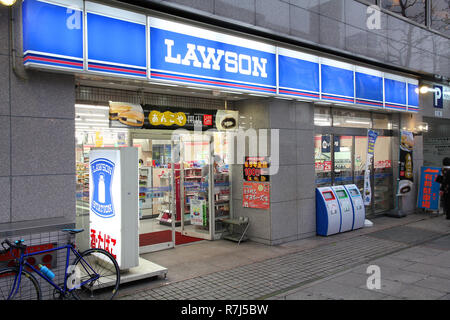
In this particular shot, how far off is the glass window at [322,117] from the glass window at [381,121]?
2.45m

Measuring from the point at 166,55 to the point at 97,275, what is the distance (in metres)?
3.59

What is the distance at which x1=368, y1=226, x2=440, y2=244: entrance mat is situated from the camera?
8.51 m

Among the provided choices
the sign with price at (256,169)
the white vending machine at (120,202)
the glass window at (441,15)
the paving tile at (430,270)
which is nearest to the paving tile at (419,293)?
the paving tile at (430,270)

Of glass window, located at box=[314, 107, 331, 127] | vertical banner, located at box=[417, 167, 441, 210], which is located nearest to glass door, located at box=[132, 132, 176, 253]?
glass window, located at box=[314, 107, 331, 127]

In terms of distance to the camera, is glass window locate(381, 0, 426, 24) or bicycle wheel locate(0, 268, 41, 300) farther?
glass window locate(381, 0, 426, 24)

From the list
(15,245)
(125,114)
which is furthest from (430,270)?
(15,245)

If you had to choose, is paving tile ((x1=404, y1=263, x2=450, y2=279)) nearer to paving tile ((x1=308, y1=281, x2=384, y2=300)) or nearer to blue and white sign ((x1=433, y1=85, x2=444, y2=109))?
paving tile ((x1=308, y1=281, x2=384, y2=300))

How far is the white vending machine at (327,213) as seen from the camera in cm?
866

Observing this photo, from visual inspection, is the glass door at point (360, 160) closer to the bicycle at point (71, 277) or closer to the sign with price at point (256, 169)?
the sign with price at point (256, 169)

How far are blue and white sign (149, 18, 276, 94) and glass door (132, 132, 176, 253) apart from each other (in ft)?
5.53

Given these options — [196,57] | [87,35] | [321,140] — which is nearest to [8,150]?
[87,35]

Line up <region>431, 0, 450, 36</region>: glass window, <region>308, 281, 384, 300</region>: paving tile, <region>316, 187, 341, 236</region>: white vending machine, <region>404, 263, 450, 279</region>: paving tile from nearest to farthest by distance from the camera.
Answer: <region>308, 281, 384, 300</region>: paving tile < <region>404, 263, 450, 279</region>: paving tile < <region>316, 187, 341, 236</region>: white vending machine < <region>431, 0, 450, 36</region>: glass window

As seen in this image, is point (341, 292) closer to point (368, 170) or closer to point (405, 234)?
point (405, 234)

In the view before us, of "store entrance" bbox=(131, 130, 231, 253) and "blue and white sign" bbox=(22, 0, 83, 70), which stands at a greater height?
"blue and white sign" bbox=(22, 0, 83, 70)
